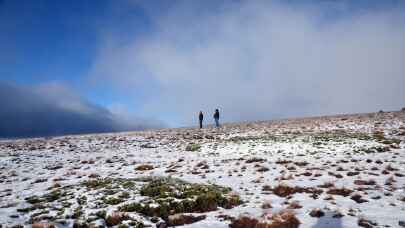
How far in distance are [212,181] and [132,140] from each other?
73.5 feet

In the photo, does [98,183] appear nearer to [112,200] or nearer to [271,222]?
[112,200]

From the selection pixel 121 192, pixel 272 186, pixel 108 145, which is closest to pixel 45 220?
pixel 121 192

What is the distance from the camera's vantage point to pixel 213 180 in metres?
19.8

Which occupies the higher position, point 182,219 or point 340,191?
point 340,191

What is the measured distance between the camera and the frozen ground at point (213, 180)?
1334cm

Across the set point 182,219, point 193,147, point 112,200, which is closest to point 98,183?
point 112,200

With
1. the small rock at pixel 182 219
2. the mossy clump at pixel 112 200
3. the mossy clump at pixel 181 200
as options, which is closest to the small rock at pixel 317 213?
the mossy clump at pixel 181 200

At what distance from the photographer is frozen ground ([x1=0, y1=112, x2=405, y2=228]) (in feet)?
43.8

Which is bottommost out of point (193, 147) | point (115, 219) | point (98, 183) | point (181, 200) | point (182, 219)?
point (182, 219)

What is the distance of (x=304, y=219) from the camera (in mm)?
12453

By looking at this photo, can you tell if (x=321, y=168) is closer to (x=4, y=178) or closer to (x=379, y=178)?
(x=379, y=178)

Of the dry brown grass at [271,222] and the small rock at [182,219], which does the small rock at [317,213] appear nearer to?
the dry brown grass at [271,222]

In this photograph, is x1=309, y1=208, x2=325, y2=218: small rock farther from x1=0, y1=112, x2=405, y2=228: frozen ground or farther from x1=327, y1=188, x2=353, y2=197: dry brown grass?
x1=327, y1=188, x2=353, y2=197: dry brown grass

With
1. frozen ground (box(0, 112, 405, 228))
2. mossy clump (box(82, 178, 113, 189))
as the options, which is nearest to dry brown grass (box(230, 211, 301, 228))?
frozen ground (box(0, 112, 405, 228))
